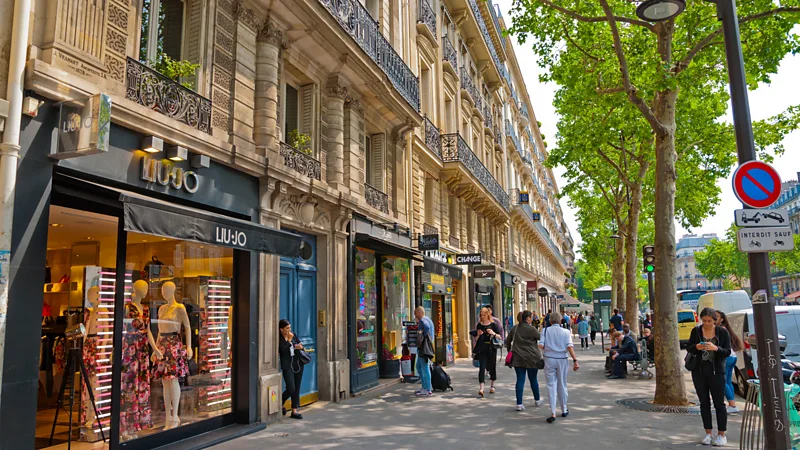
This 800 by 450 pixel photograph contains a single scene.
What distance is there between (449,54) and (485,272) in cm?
812

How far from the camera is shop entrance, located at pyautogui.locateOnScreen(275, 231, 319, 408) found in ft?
33.9

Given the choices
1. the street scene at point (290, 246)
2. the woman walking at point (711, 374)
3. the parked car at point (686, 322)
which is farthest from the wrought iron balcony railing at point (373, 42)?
the parked car at point (686, 322)

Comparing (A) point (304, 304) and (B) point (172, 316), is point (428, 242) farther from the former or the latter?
(B) point (172, 316)

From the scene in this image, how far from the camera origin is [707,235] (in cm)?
18675

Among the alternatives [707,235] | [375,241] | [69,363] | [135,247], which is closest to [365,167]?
[375,241]

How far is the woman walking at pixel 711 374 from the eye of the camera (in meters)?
7.22

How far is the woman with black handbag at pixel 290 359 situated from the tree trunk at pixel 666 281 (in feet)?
20.5

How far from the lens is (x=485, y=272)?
20516 mm

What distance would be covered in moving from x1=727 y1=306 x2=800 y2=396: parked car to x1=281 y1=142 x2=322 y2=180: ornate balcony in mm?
8541

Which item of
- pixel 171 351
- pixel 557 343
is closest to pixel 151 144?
pixel 171 351

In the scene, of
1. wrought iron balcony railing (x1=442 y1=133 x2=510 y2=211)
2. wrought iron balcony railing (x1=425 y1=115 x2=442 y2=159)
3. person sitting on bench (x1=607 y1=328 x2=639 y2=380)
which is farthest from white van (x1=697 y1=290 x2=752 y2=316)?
wrought iron balcony railing (x1=425 y1=115 x2=442 y2=159)

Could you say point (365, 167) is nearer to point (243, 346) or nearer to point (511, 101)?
point (243, 346)

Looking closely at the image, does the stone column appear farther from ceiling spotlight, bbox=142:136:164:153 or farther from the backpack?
the backpack

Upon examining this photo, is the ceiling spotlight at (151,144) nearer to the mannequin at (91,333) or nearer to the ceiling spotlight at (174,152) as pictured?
the ceiling spotlight at (174,152)
